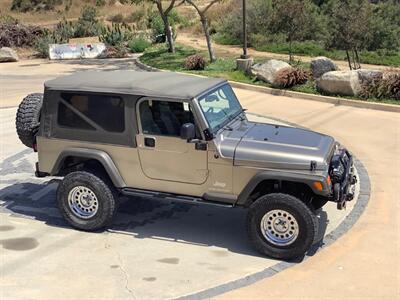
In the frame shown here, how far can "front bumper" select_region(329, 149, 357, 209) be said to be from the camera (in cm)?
651

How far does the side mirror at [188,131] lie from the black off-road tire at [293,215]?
1.07m

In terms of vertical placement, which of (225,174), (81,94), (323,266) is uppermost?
(81,94)

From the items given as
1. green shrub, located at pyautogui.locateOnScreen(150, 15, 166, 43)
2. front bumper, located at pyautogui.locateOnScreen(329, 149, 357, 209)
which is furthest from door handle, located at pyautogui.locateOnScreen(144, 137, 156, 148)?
green shrub, located at pyautogui.locateOnScreen(150, 15, 166, 43)

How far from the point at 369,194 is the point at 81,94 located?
15.0 feet

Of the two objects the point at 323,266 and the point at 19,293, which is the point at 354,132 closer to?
the point at 323,266

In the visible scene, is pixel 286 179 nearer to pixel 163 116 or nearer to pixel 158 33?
pixel 163 116

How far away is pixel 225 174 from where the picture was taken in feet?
21.8

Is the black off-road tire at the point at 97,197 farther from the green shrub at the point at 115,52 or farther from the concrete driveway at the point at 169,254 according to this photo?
the green shrub at the point at 115,52

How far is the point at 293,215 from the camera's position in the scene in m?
6.39

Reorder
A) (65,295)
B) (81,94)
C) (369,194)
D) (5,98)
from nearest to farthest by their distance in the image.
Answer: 1. (65,295)
2. (81,94)
3. (369,194)
4. (5,98)

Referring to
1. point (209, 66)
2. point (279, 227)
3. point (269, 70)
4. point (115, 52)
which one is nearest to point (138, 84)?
point (279, 227)

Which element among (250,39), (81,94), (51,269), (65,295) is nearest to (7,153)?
(81,94)

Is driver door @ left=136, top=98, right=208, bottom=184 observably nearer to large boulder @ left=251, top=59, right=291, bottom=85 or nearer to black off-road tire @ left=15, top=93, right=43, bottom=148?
black off-road tire @ left=15, top=93, right=43, bottom=148

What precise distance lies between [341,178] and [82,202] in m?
3.23
